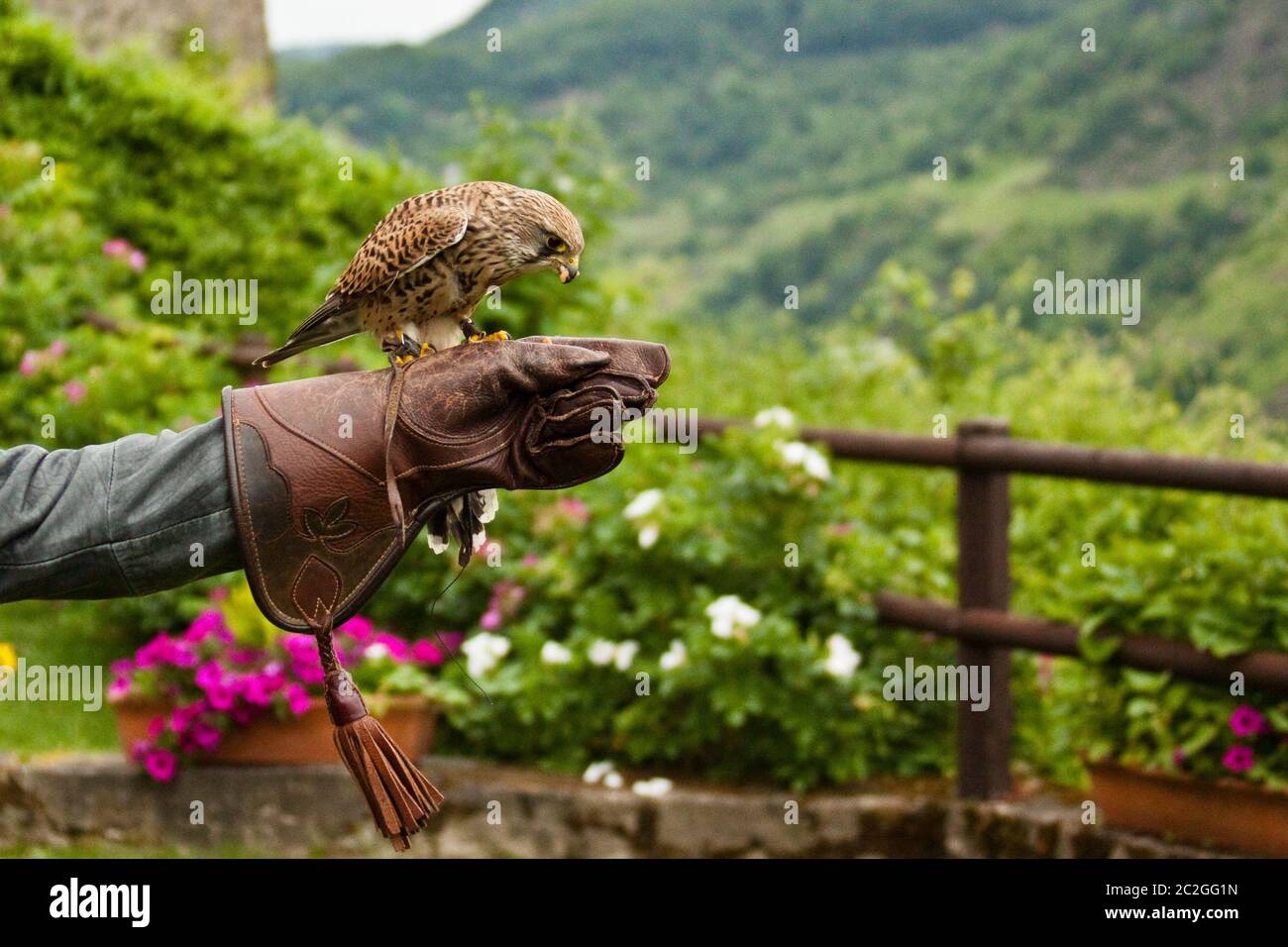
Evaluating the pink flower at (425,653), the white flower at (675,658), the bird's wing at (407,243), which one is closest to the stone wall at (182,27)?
the pink flower at (425,653)

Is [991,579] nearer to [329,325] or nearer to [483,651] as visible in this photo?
[483,651]

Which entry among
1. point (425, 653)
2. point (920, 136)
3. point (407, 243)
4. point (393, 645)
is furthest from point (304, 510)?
point (920, 136)

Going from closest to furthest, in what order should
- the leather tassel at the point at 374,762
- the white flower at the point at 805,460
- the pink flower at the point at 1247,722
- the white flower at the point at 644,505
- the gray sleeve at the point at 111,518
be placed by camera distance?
the gray sleeve at the point at 111,518 → the leather tassel at the point at 374,762 → the pink flower at the point at 1247,722 → the white flower at the point at 805,460 → the white flower at the point at 644,505

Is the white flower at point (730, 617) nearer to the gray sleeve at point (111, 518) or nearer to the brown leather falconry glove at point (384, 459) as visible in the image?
the brown leather falconry glove at point (384, 459)

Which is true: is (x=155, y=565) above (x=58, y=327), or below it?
below

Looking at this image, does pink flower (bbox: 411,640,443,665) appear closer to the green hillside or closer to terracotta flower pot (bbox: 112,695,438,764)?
terracotta flower pot (bbox: 112,695,438,764)

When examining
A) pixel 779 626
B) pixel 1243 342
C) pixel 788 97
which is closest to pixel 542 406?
pixel 779 626

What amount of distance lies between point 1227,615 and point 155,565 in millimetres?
3098

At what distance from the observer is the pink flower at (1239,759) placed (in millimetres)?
4074

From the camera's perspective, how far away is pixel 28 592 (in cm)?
200

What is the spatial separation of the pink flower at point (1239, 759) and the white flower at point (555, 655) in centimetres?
205

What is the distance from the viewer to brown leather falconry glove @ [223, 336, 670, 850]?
2.07 m
